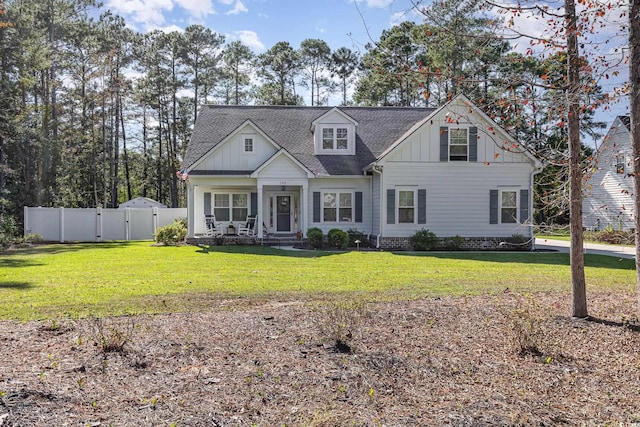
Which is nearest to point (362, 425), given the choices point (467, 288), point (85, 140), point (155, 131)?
point (467, 288)

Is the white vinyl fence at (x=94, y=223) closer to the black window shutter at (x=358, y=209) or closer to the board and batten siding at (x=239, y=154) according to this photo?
the board and batten siding at (x=239, y=154)

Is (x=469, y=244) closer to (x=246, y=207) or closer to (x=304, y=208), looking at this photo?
(x=304, y=208)

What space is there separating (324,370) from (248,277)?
618 centimetres

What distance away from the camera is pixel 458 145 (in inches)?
701

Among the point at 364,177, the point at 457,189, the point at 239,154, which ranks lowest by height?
the point at 457,189

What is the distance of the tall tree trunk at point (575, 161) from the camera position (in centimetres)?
533

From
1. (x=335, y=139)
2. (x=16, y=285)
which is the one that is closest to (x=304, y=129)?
(x=335, y=139)

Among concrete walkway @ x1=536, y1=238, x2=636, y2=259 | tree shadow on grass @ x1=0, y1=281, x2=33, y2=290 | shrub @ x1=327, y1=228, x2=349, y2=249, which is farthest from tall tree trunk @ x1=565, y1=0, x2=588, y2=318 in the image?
concrete walkway @ x1=536, y1=238, x2=636, y2=259

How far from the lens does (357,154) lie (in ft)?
66.5

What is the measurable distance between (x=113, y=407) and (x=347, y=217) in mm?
16217

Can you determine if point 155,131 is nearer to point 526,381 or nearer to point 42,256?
point 42,256

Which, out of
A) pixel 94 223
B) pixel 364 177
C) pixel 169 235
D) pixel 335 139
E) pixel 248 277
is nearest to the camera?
pixel 248 277

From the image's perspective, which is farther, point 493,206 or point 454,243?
point 493,206

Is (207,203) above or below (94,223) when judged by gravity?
above
